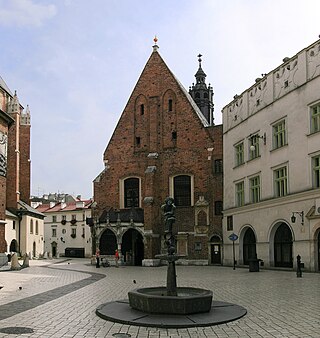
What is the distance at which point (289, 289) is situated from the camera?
17.0 m

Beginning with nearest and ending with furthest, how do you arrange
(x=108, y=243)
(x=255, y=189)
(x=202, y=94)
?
1. (x=255, y=189)
2. (x=108, y=243)
3. (x=202, y=94)

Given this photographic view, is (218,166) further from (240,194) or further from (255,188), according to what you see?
(255,188)

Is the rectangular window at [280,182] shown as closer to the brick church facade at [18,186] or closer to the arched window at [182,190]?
the arched window at [182,190]

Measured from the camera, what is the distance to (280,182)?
1168 inches

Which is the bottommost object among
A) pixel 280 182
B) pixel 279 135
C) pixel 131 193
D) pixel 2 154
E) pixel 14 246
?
pixel 14 246

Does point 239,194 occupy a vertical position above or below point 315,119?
below

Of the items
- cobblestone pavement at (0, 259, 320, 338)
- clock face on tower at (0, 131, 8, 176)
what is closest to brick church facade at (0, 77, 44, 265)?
clock face on tower at (0, 131, 8, 176)

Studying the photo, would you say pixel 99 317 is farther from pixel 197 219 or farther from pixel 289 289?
pixel 197 219

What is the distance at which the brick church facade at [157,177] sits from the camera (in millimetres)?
39938

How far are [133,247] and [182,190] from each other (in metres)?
6.56

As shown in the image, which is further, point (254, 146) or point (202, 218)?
point (202, 218)

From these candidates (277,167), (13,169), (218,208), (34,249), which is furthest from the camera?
(34,249)

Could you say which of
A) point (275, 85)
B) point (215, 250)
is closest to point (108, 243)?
point (215, 250)

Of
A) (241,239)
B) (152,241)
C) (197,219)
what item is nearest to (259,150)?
(241,239)
